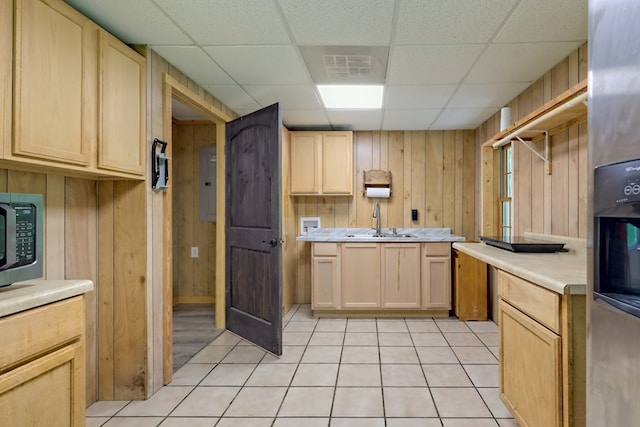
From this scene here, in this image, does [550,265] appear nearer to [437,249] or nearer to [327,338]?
[327,338]

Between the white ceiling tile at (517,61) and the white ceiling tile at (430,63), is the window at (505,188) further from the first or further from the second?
the white ceiling tile at (430,63)

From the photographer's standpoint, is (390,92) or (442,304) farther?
(442,304)

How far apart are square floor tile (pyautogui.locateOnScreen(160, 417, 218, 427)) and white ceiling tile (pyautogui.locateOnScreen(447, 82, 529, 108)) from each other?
9.40 feet

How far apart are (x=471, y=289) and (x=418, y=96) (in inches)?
80.2

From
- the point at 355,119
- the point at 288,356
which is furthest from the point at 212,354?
the point at 355,119

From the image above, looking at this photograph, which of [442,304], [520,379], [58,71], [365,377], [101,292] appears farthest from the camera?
[442,304]

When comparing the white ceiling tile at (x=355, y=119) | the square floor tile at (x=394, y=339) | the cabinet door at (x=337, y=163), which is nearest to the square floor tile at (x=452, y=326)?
the square floor tile at (x=394, y=339)

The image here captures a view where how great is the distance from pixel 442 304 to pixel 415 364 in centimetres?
128

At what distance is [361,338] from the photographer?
3.10 m

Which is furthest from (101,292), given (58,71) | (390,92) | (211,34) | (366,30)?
(390,92)

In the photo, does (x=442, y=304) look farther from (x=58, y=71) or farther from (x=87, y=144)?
(x=58, y=71)

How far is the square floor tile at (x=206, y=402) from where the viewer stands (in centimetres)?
193

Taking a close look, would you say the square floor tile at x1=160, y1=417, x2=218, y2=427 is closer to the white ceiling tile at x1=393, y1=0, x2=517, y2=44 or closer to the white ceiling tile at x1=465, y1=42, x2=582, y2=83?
the white ceiling tile at x1=393, y1=0, x2=517, y2=44

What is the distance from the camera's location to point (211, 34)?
1.95m
